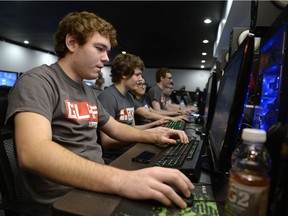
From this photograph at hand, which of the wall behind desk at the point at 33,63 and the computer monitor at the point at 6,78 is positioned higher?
the wall behind desk at the point at 33,63

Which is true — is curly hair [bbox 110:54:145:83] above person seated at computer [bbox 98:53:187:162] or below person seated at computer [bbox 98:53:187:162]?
above

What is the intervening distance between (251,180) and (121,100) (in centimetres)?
152

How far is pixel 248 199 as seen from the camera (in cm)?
40

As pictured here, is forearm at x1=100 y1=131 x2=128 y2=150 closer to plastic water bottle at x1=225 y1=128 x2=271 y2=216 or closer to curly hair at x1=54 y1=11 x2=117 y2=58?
curly hair at x1=54 y1=11 x2=117 y2=58

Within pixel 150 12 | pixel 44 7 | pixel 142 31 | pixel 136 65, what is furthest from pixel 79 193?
pixel 142 31

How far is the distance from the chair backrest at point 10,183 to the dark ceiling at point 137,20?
3.74 metres

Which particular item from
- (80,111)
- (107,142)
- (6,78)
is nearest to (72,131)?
(80,111)

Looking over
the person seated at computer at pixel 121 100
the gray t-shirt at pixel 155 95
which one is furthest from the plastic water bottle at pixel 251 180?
the gray t-shirt at pixel 155 95

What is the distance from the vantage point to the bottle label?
0.39m

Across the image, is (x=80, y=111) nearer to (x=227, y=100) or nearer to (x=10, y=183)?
(x=10, y=183)

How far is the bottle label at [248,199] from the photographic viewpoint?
39 centimetres

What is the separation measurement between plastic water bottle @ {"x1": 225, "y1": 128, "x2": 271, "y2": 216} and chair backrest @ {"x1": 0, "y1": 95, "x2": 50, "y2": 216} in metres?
0.52

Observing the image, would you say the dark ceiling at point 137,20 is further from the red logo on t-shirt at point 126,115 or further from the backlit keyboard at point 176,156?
the backlit keyboard at point 176,156

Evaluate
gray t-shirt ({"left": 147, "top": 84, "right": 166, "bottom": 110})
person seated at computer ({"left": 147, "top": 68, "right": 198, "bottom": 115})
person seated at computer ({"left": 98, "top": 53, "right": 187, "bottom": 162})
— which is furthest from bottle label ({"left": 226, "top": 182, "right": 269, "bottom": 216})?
gray t-shirt ({"left": 147, "top": 84, "right": 166, "bottom": 110})
